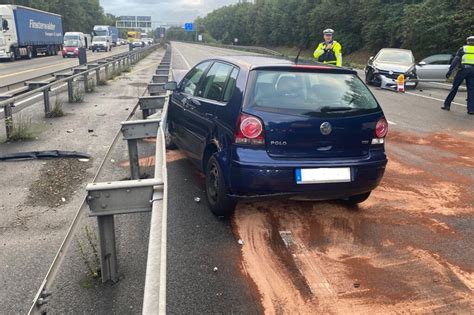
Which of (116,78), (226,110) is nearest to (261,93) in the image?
(226,110)

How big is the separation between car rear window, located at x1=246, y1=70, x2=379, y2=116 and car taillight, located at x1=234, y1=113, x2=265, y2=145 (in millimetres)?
145

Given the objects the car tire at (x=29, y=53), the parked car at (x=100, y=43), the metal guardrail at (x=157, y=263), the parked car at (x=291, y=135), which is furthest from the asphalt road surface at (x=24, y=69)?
the parked car at (x=100, y=43)

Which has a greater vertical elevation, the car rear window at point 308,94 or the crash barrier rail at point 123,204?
the car rear window at point 308,94

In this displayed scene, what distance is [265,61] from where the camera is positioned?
4.81 metres

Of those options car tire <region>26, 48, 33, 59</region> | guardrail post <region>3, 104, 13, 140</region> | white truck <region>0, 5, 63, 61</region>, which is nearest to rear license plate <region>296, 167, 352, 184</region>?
guardrail post <region>3, 104, 13, 140</region>

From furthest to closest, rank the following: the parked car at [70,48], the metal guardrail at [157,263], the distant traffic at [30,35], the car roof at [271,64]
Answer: the parked car at [70,48]
the distant traffic at [30,35]
the car roof at [271,64]
the metal guardrail at [157,263]

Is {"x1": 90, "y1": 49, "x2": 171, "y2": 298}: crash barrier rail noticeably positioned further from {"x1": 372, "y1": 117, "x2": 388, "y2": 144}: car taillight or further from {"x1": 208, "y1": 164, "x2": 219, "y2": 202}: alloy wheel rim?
{"x1": 372, "y1": 117, "x2": 388, "y2": 144}: car taillight

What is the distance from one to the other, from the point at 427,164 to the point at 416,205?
1959 mm

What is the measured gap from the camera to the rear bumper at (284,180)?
13.6 ft

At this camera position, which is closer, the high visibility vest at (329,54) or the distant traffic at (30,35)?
the high visibility vest at (329,54)

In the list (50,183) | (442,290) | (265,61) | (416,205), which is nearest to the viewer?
(442,290)

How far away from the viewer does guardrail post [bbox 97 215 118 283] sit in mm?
3211

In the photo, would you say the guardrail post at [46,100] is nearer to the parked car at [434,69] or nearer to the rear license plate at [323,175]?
the rear license plate at [323,175]

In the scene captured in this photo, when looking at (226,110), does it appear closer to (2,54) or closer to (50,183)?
(50,183)
